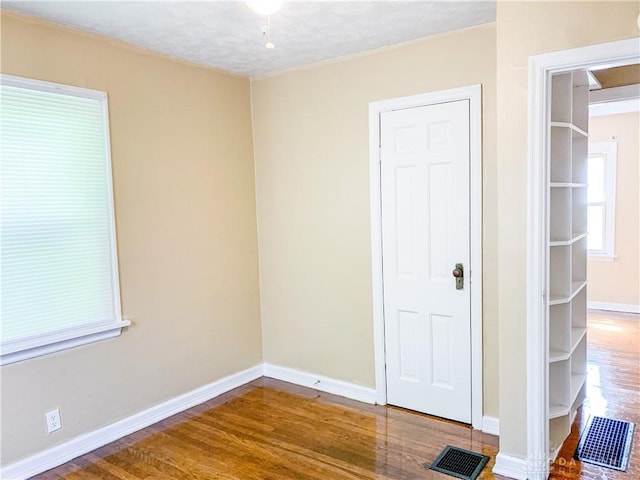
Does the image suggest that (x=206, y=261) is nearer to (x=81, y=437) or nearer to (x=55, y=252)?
(x=55, y=252)

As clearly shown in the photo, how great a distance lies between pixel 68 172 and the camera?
2.73m

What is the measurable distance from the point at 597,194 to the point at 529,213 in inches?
176

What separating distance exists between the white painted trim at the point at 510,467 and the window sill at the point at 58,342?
234 cm

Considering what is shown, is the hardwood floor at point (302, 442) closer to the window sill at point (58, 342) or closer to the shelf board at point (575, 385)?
the shelf board at point (575, 385)

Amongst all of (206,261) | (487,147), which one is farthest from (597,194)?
(206,261)

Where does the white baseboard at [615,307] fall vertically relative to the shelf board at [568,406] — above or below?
below

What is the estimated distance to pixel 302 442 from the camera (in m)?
2.90

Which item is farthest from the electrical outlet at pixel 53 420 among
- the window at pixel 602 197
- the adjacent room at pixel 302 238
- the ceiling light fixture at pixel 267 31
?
the window at pixel 602 197

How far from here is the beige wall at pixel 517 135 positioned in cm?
211

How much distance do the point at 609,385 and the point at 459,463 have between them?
5.75 feet

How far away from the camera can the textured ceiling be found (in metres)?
2.44

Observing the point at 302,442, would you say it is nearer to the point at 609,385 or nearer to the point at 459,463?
the point at 459,463

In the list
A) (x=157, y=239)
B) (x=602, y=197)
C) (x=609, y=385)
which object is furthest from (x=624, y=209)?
(x=157, y=239)

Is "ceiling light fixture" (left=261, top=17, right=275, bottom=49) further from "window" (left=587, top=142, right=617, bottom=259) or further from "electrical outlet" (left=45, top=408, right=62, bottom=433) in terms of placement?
"window" (left=587, top=142, right=617, bottom=259)
